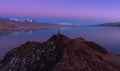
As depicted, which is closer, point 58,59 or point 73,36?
point 58,59

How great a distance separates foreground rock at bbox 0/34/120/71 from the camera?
10195 millimetres

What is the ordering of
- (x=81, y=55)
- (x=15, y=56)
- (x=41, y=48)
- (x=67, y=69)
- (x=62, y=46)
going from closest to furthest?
(x=67, y=69)
(x=81, y=55)
(x=62, y=46)
(x=41, y=48)
(x=15, y=56)

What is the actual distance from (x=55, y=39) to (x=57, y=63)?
308cm

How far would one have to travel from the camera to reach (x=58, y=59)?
1105 cm

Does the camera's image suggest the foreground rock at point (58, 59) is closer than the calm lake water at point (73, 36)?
Yes

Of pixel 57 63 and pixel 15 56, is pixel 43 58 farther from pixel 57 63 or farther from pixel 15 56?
pixel 15 56

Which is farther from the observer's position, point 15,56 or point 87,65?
point 15,56

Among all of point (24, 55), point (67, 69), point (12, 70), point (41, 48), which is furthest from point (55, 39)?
point (67, 69)

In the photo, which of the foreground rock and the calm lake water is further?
the calm lake water

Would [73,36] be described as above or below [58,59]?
below

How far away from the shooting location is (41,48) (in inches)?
508

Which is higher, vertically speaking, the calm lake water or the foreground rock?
the foreground rock

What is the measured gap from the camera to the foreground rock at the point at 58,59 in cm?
1020

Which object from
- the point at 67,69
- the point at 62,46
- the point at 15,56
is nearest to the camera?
the point at 67,69
